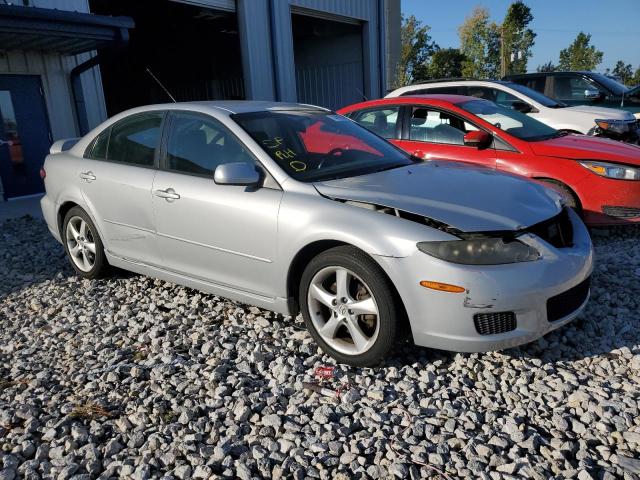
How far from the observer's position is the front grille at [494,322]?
2.88m

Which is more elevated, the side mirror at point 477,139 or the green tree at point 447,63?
the green tree at point 447,63

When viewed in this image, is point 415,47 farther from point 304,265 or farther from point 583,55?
point 304,265

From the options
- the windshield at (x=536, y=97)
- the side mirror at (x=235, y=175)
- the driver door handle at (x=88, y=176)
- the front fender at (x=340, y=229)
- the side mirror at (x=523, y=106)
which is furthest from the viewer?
the windshield at (x=536, y=97)

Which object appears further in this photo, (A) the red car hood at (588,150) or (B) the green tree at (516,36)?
(B) the green tree at (516,36)

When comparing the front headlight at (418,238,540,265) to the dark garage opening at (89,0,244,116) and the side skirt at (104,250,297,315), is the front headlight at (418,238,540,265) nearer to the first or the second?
the side skirt at (104,250,297,315)

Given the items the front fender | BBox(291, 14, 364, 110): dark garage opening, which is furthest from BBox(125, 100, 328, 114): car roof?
BBox(291, 14, 364, 110): dark garage opening

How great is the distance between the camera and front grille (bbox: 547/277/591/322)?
301 cm

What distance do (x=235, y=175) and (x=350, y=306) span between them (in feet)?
3.54

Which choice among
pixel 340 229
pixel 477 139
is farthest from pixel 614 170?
pixel 340 229

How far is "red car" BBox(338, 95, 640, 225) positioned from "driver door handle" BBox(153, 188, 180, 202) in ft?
10.3

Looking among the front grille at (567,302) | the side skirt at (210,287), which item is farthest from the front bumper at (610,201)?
the side skirt at (210,287)

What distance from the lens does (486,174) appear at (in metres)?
3.84

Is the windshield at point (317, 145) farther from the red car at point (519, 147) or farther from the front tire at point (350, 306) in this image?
the red car at point (519, 147)

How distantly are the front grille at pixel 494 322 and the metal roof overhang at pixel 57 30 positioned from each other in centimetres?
732
